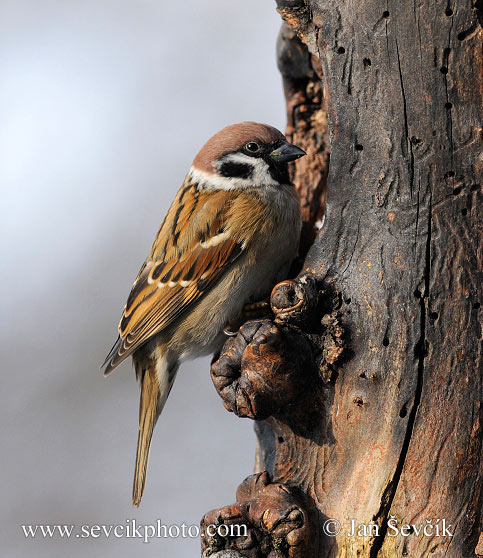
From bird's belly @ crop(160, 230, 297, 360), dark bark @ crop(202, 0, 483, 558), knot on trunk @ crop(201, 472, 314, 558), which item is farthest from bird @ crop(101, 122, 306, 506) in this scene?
knot on trunk @ crop(201, 472, 314, 558)

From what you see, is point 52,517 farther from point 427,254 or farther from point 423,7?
point 423,7

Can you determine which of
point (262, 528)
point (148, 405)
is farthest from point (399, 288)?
point (148, 405)

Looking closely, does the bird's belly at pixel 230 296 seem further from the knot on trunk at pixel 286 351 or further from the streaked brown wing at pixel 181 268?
the knot on trunk at pixel 286 351

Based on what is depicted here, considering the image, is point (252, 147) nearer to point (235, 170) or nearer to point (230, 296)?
point (235, 170)

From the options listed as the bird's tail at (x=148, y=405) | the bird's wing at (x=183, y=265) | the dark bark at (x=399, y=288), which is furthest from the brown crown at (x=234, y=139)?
the bird's tail at (x=148, y=405)

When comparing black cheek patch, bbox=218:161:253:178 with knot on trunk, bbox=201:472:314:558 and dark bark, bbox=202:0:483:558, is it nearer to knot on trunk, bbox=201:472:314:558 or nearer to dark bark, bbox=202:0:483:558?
dark bark, bbox=202:0:483:558

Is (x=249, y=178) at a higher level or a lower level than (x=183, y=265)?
higher
